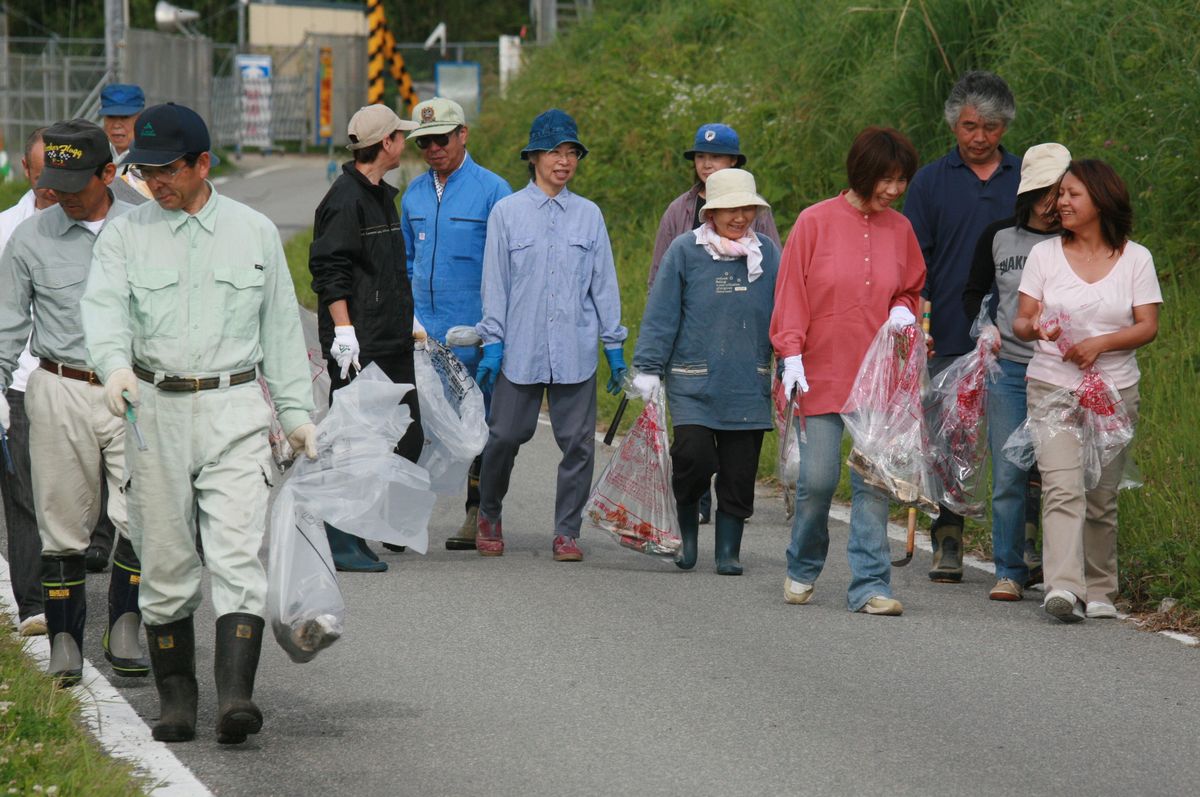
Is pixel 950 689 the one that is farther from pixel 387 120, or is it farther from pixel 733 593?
pixel 387 120

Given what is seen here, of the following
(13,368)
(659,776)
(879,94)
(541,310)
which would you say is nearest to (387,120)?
(541,310)

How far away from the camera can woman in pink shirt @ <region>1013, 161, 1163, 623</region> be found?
24.7 feet

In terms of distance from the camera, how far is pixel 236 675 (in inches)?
223

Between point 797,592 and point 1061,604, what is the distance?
113 cm

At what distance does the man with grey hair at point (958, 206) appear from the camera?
8.41m

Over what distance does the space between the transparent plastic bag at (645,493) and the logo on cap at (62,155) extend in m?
2.98

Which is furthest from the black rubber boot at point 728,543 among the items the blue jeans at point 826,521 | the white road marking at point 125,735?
the white road marking at point 125,735

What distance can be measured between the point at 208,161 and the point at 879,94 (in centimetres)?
1051

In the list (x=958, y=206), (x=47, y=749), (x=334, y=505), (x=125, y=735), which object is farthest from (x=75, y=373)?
(x=958, y=206)

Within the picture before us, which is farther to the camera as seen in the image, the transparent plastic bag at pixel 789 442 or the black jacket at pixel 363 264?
the black jacket at pixel 363 264

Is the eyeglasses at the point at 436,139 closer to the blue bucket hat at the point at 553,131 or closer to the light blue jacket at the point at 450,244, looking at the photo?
the light blue jacket at the point at 450,244

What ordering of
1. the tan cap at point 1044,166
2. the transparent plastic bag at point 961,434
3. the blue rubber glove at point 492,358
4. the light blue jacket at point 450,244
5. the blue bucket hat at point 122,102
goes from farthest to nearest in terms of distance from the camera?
the blue bucket hat at point 122,102
the light blue jacket at point 450,244
the blue rubber glove at point 492,358
the transparent plastic bag at point 961,434
the tan cap at point 1044,166

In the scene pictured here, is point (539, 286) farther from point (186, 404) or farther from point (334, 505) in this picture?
point (186, 404)

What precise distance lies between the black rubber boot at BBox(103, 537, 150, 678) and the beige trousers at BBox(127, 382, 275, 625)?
84cm
